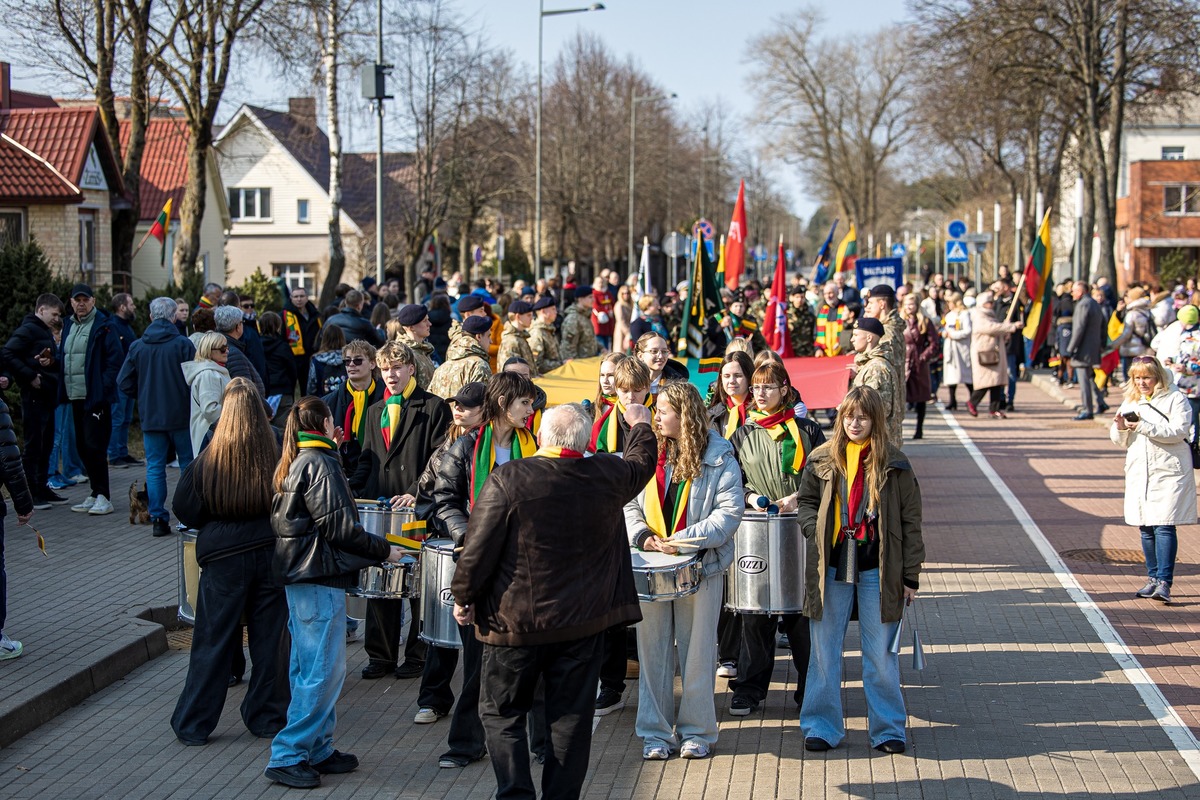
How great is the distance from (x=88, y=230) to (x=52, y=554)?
23983mm

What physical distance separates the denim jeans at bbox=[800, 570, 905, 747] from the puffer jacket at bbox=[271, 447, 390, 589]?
2.19m

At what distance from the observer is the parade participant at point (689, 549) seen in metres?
6.49

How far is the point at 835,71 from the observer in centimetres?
A: 7575

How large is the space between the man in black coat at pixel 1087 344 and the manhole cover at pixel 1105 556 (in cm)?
959

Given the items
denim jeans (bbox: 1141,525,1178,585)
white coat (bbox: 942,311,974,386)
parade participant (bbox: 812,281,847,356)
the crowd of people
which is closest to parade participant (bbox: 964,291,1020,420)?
white coat (bbox: 942,311,974,386)

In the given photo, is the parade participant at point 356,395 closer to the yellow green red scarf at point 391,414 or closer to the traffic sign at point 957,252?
the yellow green red scarf at point 391,414

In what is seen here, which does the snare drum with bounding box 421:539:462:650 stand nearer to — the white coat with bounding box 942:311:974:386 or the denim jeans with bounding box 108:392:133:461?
the denim jeans with bounding box 108:392:133:461

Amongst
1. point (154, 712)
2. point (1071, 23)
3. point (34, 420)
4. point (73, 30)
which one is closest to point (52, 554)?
point (34, 420)

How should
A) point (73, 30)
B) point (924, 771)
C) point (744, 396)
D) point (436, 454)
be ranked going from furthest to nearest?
point (73, 30), point (744, 396), point (436, 454), point (924, 771)

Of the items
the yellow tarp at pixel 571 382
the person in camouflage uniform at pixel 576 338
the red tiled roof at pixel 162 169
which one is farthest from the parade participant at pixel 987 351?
the red tiled roof at pixel 162 169

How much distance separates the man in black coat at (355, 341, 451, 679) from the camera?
315 inches

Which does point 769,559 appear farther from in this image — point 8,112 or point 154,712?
point 8,112

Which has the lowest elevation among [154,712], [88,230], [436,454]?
[154,712]

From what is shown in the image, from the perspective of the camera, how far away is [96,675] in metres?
7.89
